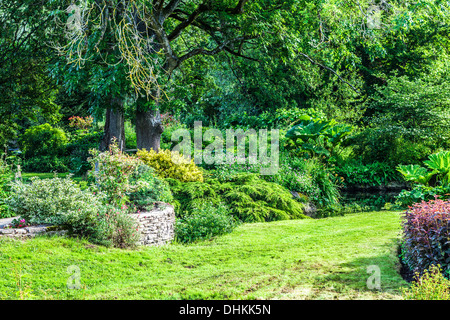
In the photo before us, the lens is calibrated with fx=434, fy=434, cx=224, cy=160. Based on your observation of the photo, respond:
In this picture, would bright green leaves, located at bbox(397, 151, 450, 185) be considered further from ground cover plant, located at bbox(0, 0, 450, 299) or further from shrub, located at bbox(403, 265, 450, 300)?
shrub, located at bbox(403, 265, 450, 300)

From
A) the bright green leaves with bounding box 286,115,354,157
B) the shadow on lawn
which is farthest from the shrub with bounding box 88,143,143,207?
the bright green leaves with bounding box 286,115,354,157

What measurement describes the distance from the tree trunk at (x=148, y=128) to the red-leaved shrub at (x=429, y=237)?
295 inches

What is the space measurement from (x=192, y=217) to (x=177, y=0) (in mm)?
5551

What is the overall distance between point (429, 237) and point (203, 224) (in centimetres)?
438

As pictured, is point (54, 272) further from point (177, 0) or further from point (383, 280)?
point (177, 0)

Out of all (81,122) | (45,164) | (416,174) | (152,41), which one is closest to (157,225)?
(152,41)

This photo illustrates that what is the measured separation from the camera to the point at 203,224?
27.4ft

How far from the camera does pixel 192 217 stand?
8.65m

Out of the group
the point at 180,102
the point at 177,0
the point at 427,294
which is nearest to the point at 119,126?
the point at 180,102

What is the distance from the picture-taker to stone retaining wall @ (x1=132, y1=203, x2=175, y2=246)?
726cm

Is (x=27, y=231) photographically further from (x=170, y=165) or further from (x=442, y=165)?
(x=442, y=165)

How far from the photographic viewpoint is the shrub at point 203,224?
8.09 meters

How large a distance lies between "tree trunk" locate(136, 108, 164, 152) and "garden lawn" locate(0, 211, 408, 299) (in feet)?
14.9

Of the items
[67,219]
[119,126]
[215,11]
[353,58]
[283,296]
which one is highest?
[215,11]
